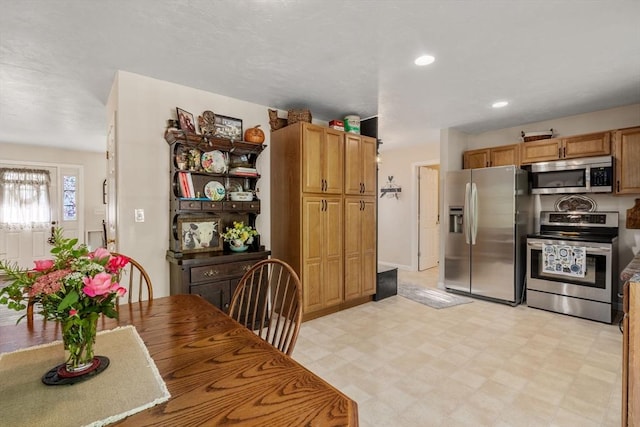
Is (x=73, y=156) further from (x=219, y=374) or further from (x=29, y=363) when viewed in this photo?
(x=219, y=374)

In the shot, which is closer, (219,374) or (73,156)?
(219,374)

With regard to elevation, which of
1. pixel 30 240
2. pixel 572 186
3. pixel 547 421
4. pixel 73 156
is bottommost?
pixel 547 421

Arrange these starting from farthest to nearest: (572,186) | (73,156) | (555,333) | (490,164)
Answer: (73,156) < (490,164) < (572,186) < (555,333)

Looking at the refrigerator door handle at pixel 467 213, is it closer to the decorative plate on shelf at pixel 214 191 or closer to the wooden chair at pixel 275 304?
the wooden chair at pixel 275 304

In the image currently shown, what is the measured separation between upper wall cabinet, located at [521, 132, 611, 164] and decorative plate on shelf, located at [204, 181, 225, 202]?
3884 mm

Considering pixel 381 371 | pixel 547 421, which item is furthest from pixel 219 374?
pixel 547 421

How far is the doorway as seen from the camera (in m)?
5.91

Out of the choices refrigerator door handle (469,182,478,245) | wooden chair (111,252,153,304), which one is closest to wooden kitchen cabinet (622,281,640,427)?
wooden chair (111,252,153,304)

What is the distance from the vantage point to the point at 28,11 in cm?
184

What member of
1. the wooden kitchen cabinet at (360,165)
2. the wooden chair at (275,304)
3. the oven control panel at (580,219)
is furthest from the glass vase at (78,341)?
the oven control panel at (580,219)

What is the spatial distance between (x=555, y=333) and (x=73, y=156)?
820cm

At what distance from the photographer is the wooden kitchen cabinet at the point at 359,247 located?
12.1 feet

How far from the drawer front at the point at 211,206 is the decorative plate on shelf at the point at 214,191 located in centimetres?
7

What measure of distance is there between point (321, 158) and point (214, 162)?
3.67ft
